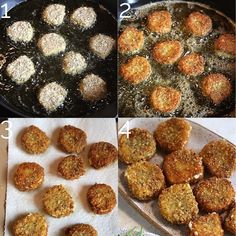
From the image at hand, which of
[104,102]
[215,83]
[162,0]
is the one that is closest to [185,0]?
[162,0]

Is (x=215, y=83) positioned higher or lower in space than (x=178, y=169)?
higher

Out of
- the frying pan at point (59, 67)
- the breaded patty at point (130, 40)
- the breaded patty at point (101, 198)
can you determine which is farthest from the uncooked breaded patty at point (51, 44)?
the breaded patty at point (101, 198)

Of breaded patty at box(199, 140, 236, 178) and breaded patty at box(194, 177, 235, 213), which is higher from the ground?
breaded patty at box(199, 140, 236, 178)

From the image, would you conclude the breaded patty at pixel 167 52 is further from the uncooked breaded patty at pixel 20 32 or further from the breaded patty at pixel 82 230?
the breaded patty at pixel 82 230

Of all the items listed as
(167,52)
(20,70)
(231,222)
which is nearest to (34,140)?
(20,70)

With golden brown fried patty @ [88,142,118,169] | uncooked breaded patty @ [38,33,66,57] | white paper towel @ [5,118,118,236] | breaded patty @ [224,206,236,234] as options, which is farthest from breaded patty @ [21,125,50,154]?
breaded patty @ [224,206,236,234]

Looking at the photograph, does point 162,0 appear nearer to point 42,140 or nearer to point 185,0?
point 185,0

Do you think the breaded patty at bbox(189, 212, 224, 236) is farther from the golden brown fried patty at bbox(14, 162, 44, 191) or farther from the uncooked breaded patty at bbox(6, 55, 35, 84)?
the uncooked breaded patty at bbox(6, 55, 35, 84)

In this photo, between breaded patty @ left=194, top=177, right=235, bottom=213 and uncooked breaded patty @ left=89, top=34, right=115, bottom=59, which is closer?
breaded patty @ left=194, top=177, right=235, bottom=213

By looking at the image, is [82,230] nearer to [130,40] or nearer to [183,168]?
[183,168]
